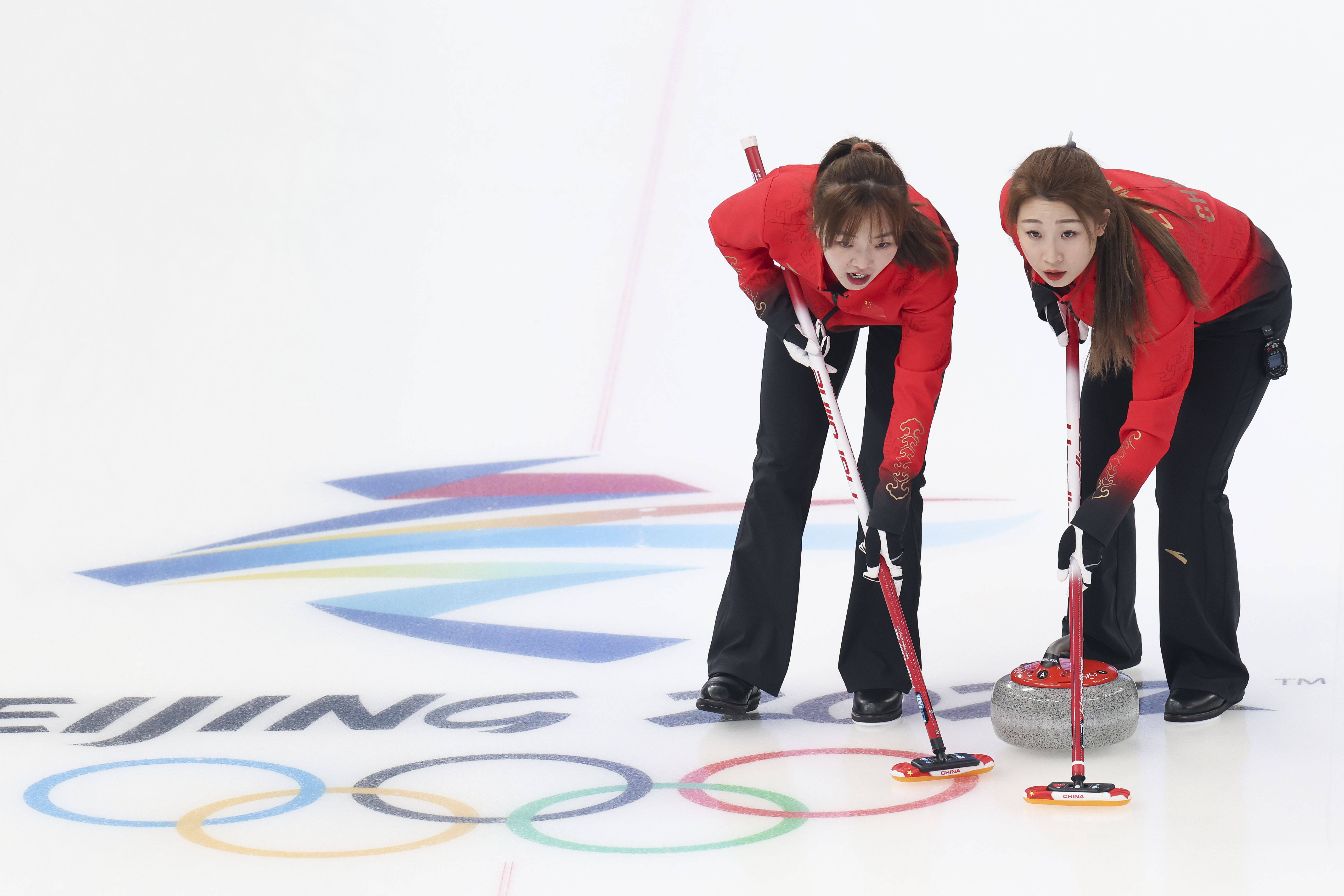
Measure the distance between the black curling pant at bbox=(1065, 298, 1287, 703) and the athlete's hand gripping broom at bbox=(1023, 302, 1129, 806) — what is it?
0.37ft

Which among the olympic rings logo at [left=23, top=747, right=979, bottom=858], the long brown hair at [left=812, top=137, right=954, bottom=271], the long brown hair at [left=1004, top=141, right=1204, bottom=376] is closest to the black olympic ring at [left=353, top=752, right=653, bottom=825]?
the olympic rings logo at [left=23, top=747, right=979, bottom=858]

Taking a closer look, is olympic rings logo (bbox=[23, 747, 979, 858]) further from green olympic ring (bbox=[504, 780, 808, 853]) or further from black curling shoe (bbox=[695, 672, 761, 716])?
black curling shoe (bbox=[695, 672, 761, 716])

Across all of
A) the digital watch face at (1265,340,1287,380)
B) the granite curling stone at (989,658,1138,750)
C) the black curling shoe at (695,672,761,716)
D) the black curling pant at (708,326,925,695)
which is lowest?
the black curling shoe at (695,672,761,716)

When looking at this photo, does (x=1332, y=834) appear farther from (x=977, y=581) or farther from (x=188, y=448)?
(x=188, y=448)

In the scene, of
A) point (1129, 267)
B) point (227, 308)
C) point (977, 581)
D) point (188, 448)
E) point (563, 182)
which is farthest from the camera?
point (563, 182)

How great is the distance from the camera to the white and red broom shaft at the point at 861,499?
2.56m

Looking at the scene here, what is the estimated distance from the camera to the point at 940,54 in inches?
248

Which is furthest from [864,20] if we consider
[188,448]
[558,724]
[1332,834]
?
[1332,834]

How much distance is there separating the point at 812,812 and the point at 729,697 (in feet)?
1.91

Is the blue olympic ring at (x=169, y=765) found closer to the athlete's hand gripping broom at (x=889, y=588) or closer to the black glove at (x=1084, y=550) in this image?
the athlete's hand gripping broom at (x=889, y=588)

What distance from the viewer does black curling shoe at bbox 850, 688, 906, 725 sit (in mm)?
2850

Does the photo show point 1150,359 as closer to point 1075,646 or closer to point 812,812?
point 1075,646

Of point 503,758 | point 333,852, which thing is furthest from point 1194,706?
point 333,852

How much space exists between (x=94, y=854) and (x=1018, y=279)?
15.8 feet
